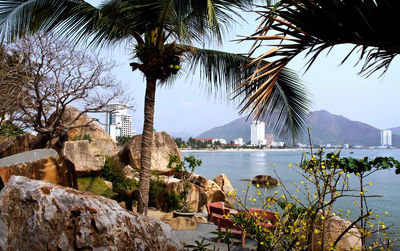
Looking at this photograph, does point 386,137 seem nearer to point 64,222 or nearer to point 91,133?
point 91,133

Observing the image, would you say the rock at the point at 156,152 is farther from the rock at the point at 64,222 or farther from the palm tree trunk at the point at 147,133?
the rock at the point at 64,222

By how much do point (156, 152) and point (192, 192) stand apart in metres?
2.24

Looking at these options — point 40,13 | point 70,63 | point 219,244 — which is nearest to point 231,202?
point 219,244

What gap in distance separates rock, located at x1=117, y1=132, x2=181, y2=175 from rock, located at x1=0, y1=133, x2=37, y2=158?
406 cm

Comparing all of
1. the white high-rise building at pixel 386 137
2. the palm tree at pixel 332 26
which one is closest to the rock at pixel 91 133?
the palm tree at pixel 332 26

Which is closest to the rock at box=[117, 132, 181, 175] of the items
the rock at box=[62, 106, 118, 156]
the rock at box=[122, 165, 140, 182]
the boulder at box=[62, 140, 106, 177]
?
the rock at box=[122, 165, 140, 182]

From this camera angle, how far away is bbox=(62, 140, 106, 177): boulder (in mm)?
8648

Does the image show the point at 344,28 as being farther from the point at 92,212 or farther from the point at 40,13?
the point at 40,13

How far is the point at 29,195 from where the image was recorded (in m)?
2.46

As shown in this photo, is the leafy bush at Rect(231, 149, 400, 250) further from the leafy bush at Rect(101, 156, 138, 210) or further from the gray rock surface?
the leafy bush at Rect(101, 156, 138, 210)

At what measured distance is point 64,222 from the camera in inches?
92.0

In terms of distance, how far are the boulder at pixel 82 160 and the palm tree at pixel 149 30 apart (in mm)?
3527

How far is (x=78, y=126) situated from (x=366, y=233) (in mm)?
11455

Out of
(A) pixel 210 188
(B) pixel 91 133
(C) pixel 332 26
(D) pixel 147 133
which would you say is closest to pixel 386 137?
(A) pixel 210 188
